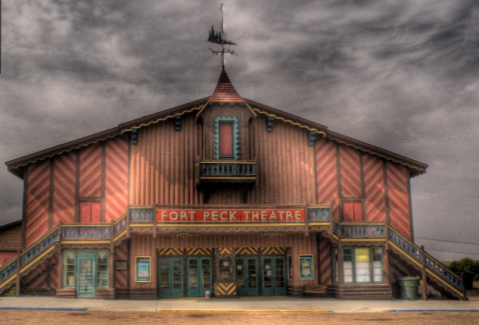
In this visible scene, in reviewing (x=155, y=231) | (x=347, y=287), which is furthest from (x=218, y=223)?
(x=347, y=287)

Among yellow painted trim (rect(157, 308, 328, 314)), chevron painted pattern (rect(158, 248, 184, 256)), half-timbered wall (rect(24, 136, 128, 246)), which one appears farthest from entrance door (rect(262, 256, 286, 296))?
half-timbered wall (rect(24, 136, 128, 246))

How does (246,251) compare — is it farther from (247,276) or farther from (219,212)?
(219,212)

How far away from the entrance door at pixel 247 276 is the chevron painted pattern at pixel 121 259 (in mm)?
6598

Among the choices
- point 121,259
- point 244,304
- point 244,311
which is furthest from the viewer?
point 121,259

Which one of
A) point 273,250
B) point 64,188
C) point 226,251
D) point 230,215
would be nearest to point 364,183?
point 273,250

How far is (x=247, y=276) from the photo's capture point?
31641mm

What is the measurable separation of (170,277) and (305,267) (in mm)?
7967

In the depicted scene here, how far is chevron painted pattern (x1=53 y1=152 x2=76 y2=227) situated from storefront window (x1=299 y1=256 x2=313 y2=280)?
44.5 ft

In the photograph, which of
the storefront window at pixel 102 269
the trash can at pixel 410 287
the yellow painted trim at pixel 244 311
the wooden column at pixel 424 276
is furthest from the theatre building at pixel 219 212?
the yellow painted trim at pixel 244 311

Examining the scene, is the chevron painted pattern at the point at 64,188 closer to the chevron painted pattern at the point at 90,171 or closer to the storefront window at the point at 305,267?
the chevron painted pattern at the point at 90,171

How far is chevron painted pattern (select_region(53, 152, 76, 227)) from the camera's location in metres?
30.3

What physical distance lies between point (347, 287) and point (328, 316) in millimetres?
6241

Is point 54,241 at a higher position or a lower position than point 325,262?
higher

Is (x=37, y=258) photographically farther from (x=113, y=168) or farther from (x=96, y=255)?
(x=113, y=168)
